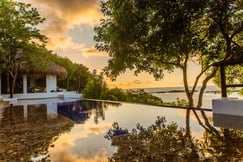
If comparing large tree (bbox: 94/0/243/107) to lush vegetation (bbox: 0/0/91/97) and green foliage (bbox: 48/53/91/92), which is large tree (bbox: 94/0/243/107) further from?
green foliage (bbox: 48/53/91/92)

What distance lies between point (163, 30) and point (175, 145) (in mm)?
4298

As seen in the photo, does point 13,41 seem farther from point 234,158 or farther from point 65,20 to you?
point 234,158

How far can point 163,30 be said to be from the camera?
23.8 feet

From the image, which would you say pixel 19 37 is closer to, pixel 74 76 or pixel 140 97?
pixel 140 97

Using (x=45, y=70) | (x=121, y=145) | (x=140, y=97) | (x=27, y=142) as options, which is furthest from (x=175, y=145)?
(x=45, y=70)

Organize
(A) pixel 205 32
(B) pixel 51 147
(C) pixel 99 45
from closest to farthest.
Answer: (B) pixel 51 147, (A) pixel 205 32, (C) pixel 99 45

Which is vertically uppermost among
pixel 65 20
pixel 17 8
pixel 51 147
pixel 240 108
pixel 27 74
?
pixel 17 8

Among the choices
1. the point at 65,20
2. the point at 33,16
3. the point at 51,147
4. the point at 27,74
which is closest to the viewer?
the point at 51,147

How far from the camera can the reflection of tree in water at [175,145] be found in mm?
3141

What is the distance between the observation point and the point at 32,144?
4168 mm

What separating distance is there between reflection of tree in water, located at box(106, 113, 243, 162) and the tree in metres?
12.5

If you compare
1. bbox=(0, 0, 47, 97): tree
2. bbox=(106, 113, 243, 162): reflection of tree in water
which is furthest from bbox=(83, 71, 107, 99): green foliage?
bbox=(106, 113, 243, 162): reflection of tree in water

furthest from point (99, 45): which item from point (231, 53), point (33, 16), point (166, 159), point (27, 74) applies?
point (27, 74)

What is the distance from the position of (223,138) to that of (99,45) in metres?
6.04
